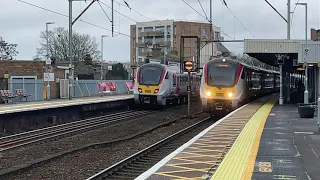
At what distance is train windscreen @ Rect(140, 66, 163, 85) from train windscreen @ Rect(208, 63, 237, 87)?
→ 19.2ft

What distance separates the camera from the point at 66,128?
70.4 ft

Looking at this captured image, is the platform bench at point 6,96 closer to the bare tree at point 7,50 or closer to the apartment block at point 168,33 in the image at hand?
the bare tree at point 7,50

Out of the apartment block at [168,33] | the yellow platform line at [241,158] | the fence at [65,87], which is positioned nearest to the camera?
the yellow platform line at [241,158]

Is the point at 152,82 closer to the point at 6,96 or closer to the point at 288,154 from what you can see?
the point at 6,96

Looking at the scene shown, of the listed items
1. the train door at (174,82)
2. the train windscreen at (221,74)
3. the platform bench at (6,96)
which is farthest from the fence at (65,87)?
the train windscreen at (221,74)

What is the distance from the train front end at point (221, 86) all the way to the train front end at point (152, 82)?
220 inches

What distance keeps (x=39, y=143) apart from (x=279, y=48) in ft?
64.4

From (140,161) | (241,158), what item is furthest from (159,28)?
(241,158)

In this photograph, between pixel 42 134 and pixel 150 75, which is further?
pixel 150 75

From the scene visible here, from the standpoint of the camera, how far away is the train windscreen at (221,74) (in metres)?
24.9

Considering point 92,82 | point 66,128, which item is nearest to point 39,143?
point 66,128

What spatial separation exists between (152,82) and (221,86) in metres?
6.95

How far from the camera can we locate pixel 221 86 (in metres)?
24.8

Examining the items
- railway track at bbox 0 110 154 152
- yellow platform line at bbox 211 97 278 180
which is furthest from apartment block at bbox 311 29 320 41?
yellow platform line at bbox 211 97 278 180
